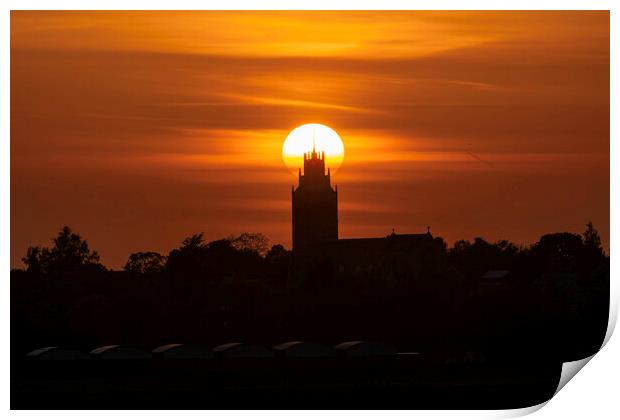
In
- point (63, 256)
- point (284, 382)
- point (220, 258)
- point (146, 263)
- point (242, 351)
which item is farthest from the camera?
point (220, 258)

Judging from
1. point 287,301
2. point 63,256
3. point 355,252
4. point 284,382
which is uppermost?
point 355,252

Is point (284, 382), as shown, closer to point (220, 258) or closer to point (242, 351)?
point (242, 351)

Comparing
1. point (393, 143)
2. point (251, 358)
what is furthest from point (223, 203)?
point (393, 143)

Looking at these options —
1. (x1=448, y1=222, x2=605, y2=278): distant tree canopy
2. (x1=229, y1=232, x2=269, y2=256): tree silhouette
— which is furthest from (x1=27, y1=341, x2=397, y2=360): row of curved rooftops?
(x1=229, y1=232, x2=269, y2=256): tree silhouette

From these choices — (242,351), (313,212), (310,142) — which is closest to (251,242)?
(242,351)

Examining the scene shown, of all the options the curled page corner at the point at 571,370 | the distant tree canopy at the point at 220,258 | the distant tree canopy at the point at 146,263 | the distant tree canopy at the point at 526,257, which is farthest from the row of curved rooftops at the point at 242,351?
the curled page corner at the point at 571,370

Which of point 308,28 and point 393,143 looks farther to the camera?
point 393,143
